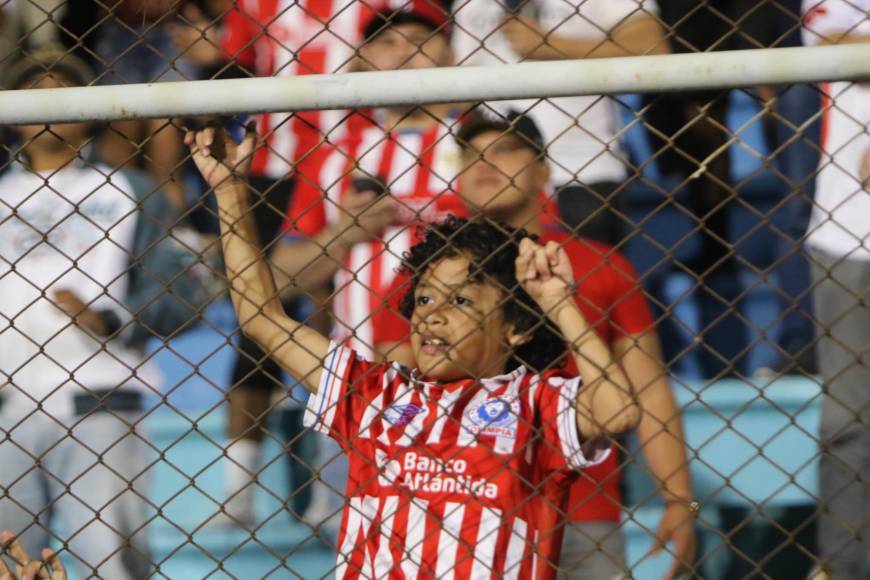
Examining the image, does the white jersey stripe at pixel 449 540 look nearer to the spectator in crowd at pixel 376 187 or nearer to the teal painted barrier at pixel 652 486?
the spectator in crowd at pixel 376 187

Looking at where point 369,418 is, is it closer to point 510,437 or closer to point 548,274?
point 510,437

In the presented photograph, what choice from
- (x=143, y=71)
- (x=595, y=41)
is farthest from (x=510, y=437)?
(x=143, y=71)

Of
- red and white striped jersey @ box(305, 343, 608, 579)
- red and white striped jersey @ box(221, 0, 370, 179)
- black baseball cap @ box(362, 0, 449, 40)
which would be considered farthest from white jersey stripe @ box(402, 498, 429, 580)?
red and white striped jersey @ box(221, 0, 370, 179)

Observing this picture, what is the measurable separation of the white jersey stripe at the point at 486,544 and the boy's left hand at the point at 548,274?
14.5 inches

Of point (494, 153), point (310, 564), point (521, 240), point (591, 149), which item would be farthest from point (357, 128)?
point (521, 240)

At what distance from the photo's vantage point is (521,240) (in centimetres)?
241

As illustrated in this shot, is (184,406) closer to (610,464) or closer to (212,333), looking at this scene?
(212,333)

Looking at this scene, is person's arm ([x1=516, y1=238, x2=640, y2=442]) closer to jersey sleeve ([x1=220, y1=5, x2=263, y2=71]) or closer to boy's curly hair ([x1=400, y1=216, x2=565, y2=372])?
boy's curly hair ([x1=400, y1=216, x2=565, y2=372])

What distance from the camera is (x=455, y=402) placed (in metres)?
2.38

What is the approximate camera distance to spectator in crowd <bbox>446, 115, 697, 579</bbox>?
274 cm

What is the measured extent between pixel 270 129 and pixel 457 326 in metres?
1.92

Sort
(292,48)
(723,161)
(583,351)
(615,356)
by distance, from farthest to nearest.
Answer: (723,161)
(292,48)
(615,356)
(583,351)

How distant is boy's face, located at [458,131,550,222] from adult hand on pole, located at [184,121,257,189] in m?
0.71

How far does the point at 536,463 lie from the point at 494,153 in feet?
2.91
